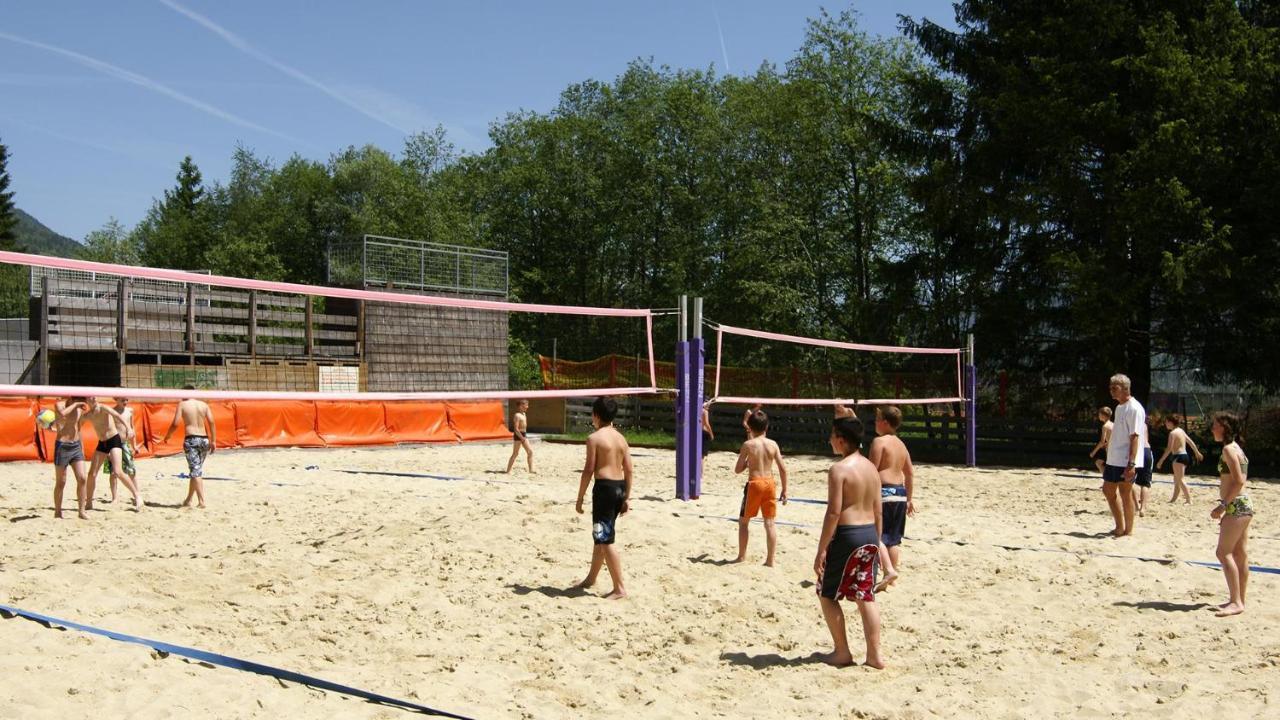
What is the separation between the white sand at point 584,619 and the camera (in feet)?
15.8

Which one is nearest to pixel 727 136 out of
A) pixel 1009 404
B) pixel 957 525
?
pixel 1009 404

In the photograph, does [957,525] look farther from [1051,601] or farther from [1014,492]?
[1014,492]

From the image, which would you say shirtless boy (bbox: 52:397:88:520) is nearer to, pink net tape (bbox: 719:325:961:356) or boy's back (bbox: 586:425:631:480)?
boy's back (bbox: 586:425:631:480)

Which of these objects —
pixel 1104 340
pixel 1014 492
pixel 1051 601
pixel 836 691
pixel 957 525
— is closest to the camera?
pixel 836 691

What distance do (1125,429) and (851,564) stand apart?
15.5 ft

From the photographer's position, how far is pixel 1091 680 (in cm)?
527

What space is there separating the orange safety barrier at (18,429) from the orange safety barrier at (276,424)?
3.38m

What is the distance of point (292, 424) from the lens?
771 inches

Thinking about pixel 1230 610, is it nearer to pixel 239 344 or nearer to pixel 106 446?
pixel 106 446

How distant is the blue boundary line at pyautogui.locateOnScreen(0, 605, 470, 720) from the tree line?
15520 mm

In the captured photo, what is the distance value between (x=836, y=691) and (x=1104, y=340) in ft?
50.4

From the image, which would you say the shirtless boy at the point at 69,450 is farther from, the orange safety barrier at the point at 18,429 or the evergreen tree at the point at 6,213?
the evergreen tree at the point at 6,213

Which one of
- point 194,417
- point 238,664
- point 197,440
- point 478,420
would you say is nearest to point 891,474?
point 238,664

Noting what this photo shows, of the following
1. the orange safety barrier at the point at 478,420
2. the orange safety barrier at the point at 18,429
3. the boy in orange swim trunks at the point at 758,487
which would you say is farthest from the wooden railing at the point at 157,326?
the boy in orange swim trunks at the point at 758,487
